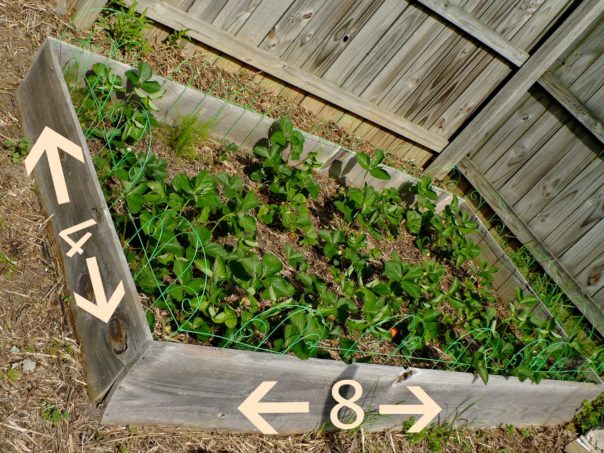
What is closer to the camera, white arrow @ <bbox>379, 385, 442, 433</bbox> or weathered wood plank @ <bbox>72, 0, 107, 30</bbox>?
white arrow @ <bbox>379, 385, 442, 433</bbox>

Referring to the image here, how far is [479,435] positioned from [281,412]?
4.04 ft

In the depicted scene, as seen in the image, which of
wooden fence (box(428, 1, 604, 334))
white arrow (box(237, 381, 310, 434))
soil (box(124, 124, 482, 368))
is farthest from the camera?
wooden fence (box(428, 1, 604, 334))

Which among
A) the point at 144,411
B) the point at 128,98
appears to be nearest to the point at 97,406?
the point at 144,411

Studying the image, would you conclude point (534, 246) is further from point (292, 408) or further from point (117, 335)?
point (117, 335)

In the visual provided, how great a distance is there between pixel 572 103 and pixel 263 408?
2983 mm

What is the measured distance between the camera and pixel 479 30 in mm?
4215

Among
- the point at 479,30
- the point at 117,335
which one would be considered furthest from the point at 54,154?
the point at 479,30

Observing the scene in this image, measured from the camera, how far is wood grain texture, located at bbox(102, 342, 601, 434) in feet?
7.02

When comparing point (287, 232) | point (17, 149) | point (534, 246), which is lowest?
point (17, 149)

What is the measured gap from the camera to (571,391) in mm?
3482

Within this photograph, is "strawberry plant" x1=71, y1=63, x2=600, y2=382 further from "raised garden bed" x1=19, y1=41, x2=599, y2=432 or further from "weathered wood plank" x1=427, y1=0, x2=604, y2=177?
"weathered wood plank" x1=427, y1=0, x2=604, y2=177

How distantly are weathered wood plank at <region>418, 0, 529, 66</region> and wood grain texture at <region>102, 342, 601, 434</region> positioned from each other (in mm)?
2157

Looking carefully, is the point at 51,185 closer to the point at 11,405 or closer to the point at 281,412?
the point at 11,405

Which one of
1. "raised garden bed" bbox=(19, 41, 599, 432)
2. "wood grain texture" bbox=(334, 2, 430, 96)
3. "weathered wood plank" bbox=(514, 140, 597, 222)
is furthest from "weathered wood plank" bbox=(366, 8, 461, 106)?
"weathered wood plank" bbox=(514, 140, 597, 222)
